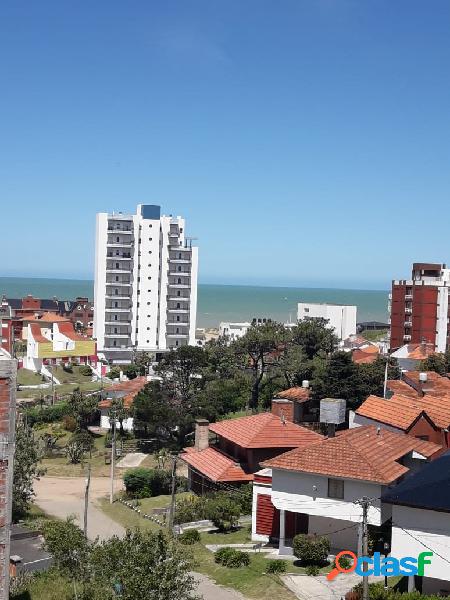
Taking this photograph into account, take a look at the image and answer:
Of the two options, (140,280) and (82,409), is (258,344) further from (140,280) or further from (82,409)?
(140,280)

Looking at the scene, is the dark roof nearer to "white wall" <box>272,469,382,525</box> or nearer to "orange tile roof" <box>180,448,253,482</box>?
"white wall" <box>272,469,382,525</box>

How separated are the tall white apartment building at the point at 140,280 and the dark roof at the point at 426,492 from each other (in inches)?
3308

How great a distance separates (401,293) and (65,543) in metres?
82.2

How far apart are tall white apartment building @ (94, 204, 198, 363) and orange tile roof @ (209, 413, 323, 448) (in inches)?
2717

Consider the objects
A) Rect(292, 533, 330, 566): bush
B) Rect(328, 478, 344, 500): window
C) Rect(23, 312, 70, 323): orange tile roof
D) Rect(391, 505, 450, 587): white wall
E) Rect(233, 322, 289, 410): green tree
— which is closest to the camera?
Rect(391, 505, 450, 587): white wall

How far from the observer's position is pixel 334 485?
2817 centimetres

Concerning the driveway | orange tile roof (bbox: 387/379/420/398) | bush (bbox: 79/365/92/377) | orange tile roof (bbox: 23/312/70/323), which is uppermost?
orange tile roof (bbox: 23/312/70/323)

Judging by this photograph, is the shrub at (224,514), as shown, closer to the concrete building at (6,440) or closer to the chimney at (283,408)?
the chimney at (283,408)

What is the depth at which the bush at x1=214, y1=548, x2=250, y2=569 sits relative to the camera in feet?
89.6

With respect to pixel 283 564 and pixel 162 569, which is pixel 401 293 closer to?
pixel 283 564

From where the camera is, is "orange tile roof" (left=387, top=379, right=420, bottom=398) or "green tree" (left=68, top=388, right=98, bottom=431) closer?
"orange tile roof" (left=387, top=379, right=420, bottom=398)

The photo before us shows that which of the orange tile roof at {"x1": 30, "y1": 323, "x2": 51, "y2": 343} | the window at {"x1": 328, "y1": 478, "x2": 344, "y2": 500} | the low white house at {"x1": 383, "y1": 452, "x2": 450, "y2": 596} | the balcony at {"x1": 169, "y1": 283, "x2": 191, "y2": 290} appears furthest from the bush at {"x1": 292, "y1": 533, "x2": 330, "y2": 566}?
the balcony at {"x1": 169, "y1": 283, "x2": 191, "y2": 290}

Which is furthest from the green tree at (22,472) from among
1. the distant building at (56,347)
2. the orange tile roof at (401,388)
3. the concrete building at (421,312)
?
the concrete building at (421,312)

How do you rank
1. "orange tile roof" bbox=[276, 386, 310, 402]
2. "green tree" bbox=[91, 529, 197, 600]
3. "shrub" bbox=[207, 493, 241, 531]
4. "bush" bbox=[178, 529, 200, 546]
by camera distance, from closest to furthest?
"green tree" bbox=[91, 529, 197, 600], "bush" bbox=[178, 529, 200, 546], "shrub" bbox=[207, 493, 241, 531], "orange tile roof" bbox=[276, 386, 310, 402]
